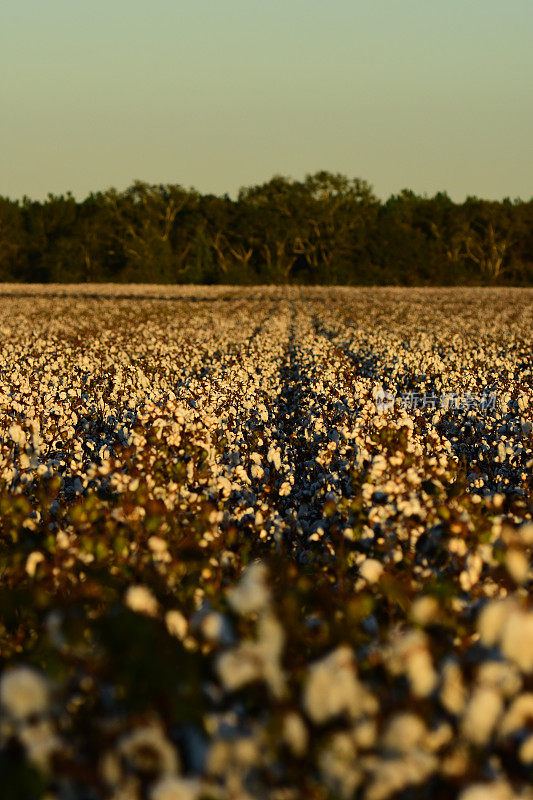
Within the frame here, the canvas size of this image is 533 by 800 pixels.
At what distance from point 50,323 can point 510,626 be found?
1296 inches

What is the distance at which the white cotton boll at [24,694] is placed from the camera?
258 cm

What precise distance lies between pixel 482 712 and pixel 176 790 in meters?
1.06

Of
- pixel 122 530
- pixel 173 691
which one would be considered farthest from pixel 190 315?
pixel 173 691

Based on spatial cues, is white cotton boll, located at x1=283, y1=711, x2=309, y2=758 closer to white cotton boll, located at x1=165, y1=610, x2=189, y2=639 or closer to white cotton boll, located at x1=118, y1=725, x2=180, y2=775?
white cotton boll, located at x1=118, y1=725, x2=180, y2=775

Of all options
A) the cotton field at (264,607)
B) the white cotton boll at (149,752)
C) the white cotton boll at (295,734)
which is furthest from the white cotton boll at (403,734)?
the white cotton boll at (149,752)

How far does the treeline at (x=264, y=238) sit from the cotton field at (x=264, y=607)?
3539 inches

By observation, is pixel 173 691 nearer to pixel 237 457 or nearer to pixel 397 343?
pixel 237 457

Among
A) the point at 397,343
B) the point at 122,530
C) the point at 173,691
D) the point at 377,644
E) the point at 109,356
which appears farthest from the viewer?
Result: the point at 397,343

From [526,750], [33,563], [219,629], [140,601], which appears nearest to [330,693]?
[219,629]

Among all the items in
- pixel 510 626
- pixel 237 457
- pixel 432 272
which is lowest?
pixel 237 457

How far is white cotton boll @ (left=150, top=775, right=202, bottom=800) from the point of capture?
7.92 ft

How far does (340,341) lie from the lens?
26.3m

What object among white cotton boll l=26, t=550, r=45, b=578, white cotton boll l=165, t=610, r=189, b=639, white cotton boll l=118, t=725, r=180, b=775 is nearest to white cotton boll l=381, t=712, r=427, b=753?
white cotton boll l=118, t=725, r=180, b=775

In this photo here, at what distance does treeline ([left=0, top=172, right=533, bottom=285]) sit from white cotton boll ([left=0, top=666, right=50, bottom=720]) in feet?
318
